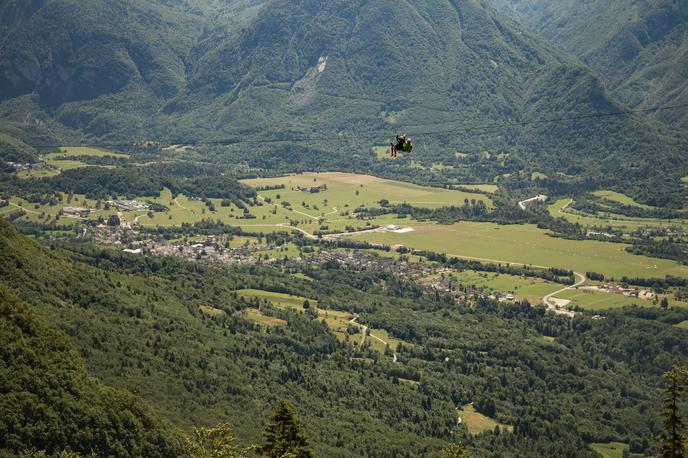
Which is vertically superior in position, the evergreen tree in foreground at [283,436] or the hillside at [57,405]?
the evergreen tree in foreground at [283,436]

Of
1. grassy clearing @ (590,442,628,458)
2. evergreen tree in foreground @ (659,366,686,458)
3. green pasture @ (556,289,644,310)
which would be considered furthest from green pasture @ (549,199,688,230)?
evergreen tree in foreground @ (659,366,686,458)

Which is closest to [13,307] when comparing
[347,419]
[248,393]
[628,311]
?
[248,393]

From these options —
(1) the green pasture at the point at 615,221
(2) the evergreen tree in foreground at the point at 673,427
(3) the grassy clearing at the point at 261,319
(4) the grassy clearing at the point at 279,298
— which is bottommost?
(3) the grassy clearing at the point at 261,319

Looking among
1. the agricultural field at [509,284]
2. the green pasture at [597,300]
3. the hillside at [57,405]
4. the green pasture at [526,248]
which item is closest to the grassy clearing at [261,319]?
the agricultural field at [509,284]

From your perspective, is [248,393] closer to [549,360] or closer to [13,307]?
[13,307]

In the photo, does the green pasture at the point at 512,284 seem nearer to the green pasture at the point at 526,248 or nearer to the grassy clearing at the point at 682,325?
the green pasture at the point at 526,248

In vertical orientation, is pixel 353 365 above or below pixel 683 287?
below

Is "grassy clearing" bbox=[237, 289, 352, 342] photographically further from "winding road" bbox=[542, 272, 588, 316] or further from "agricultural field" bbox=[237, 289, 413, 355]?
"winding road" bbox=[542, 272, 588, 316]
